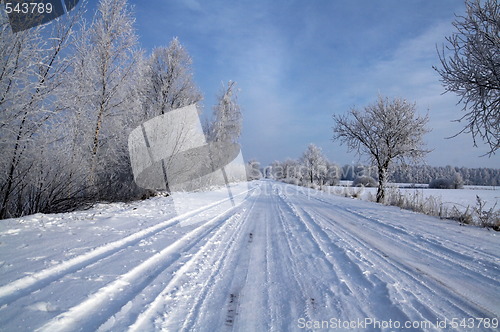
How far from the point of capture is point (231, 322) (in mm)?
1900

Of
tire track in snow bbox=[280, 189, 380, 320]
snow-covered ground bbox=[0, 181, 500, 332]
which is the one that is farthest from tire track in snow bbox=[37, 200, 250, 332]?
tire track in snow bbox=[280, 189, 380, 320]

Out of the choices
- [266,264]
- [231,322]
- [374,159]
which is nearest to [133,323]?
[231,322]

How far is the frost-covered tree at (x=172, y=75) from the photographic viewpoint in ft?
53.0

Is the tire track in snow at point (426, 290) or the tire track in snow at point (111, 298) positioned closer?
the tire track in snow at point (111, 298)

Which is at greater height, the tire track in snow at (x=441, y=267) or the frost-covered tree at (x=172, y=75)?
the frost-covered tree at (x=172, y=75)

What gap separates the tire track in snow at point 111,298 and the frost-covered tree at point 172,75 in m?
14.2

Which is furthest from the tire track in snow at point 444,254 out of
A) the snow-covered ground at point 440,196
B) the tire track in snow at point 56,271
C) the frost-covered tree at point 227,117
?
the frost-covered tree at point 227,117

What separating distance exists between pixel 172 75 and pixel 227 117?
1027 cm

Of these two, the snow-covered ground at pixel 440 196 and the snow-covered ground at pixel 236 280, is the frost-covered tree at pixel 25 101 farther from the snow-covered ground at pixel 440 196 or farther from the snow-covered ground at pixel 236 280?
the snow-covered ground at pixel 440 196

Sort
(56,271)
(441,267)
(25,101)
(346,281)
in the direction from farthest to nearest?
(25,101), (441,267), (346,281), (56,271)

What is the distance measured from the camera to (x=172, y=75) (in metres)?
16.7

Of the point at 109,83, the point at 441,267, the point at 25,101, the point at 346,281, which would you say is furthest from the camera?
the point at 109,83

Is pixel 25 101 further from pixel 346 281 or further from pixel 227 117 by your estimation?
pixel 227 117

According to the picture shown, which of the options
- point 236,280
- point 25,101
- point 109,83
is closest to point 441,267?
point 236,280
